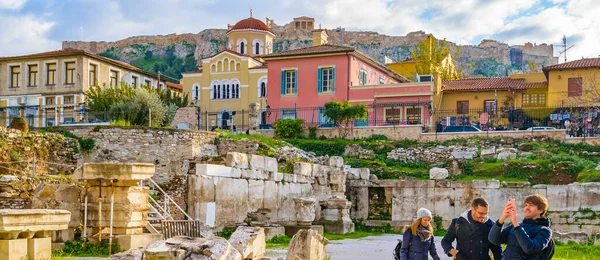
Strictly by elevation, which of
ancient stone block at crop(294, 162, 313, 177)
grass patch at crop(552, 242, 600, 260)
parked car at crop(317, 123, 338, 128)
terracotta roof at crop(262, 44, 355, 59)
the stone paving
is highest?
terracotta roof at crop(262, 44, 355, 59)

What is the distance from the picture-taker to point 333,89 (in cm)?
4444

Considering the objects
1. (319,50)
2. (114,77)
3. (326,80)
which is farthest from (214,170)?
(114,77)

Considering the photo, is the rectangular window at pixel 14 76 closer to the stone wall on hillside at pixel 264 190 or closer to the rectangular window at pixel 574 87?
the stone wall on hillside at pixel 264 190

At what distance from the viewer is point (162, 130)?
30.8 meters

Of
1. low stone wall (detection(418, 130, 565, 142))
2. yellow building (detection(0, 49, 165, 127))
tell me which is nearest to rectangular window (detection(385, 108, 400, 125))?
low stone wall (detection(418, 130, 565, 142))

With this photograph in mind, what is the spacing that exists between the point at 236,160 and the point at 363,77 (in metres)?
28.5

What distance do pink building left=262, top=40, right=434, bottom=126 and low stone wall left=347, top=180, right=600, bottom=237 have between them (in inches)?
541

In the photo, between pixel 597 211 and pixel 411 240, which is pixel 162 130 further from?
pixel 411 240

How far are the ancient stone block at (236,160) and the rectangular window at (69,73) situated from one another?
30404mm

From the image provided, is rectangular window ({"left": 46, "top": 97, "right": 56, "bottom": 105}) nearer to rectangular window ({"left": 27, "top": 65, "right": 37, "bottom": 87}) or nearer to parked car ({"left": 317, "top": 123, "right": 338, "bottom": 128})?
rectangular window ({"left": 27, "top": 65, "right": 37, "bottom": 87})

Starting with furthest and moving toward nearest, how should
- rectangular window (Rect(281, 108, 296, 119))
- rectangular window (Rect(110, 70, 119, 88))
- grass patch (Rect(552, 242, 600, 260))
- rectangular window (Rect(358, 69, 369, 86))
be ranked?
1. rectangular window (Rect(110, 70, 119, 88))
2. rectangular window (Rect(358, 69, 369, 86))
3. rectangular window (Rect(281, 108, 296, 119))
4. grass patch (Rect(552, 242, 600, 260))

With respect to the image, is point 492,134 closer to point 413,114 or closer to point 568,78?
point 413,114

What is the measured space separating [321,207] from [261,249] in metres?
10.8

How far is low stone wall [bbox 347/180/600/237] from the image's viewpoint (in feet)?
77.2
